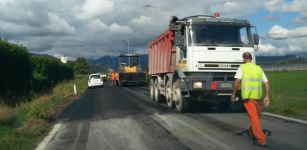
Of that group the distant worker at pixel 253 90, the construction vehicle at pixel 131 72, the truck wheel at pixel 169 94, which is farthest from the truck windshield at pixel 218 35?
the construction vehicle at pixel 131 72

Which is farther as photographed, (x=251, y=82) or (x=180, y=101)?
(x=180, y=101)

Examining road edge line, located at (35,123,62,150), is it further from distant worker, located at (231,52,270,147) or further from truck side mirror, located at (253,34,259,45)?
truck side mirror, located at (253,34,259,45)

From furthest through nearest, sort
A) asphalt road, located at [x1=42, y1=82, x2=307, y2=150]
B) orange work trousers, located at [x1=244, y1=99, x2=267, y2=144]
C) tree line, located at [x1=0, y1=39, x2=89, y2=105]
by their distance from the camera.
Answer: tree line, located at [x1=0, y1=39, x2=89, y2=105]
asphalt road, located at [x1=42, y1=82, x2=307, y2=150]
orange work trousers, located at [x1=244, y1=99, x2=267, y2=144]

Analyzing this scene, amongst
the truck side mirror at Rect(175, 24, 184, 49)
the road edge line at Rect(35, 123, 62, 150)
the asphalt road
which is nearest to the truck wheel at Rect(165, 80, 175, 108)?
the truck side mirror at Rect(175, 24, 184, 49)

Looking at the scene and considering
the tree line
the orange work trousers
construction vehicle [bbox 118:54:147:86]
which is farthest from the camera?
construction vehicle [bbox 118:54:147:86]

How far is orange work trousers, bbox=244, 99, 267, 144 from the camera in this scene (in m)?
8.43

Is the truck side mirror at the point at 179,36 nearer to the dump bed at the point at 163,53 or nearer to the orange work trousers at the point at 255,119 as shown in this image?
the dump bed at the point at 163,53

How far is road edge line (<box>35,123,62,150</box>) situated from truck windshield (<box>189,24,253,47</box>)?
5157mm

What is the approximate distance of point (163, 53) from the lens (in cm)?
1912

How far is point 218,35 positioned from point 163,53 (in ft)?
14.3

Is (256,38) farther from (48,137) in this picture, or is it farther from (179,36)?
(48,137)

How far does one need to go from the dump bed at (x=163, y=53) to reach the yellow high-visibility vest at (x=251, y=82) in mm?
7672

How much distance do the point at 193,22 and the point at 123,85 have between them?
3662 centimetres

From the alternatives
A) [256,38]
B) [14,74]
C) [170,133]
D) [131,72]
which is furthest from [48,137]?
[131,72]
